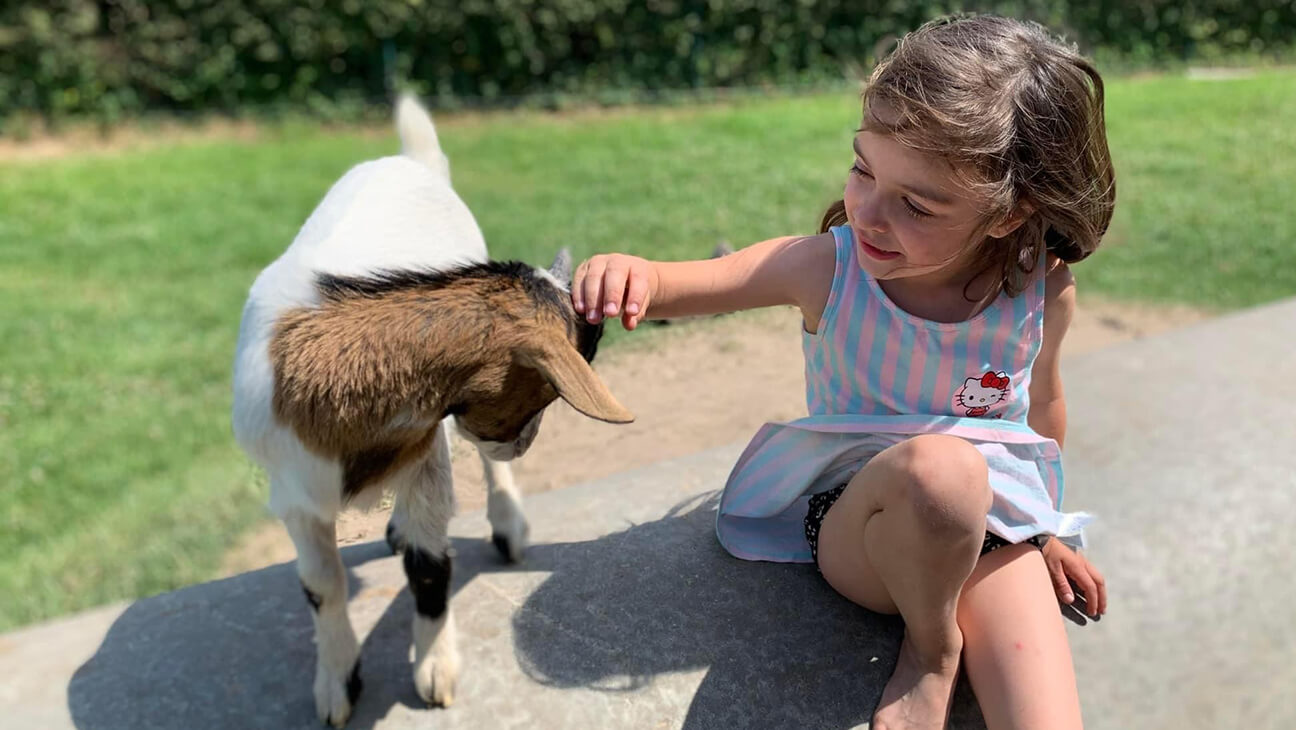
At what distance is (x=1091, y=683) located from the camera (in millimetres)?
2607

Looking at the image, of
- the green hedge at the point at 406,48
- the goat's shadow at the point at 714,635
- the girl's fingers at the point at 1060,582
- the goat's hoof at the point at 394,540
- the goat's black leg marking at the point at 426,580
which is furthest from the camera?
the green hedge at the point at 406,48

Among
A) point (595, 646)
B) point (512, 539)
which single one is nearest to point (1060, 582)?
point (595, 646)

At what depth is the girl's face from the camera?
6.66 feet

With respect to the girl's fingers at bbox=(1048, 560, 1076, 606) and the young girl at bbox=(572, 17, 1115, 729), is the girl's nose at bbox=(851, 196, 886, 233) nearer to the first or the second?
the young girl at bbox=(572, 17, 1115, 729)

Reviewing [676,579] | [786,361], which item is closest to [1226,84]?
[786,361]

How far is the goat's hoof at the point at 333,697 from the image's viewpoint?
2256mm

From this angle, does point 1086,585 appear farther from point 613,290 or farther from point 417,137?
point 417,137

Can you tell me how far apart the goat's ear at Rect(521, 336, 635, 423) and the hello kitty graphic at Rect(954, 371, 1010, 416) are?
2.56 feet

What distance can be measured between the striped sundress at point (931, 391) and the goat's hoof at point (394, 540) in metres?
0.97

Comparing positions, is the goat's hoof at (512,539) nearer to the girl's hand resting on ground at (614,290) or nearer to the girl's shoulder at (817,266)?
the girl's hand resting on ground at (614,290)

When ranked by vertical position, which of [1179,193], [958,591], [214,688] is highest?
[958,591]

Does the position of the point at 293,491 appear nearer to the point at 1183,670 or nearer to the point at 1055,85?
the point at 1055,85

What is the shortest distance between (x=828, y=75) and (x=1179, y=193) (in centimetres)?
486

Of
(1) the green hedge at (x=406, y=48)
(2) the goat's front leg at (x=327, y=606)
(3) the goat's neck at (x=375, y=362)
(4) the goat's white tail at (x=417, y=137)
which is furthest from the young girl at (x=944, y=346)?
(1) the green hedge at (x=406, y=48)
